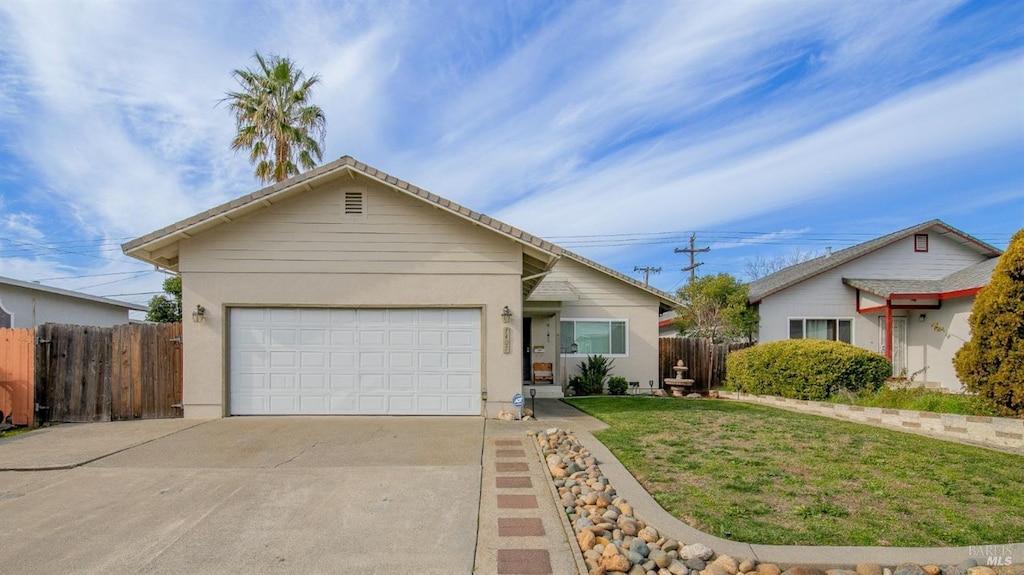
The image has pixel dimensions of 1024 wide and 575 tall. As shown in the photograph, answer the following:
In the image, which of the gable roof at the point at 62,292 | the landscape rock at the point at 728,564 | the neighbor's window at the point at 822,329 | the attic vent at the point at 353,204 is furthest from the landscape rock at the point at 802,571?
the gable roof at the point at 62,292

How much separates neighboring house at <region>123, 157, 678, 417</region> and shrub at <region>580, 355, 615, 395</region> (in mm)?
5792

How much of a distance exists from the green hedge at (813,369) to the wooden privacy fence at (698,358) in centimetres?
258

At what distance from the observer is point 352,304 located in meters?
9.89

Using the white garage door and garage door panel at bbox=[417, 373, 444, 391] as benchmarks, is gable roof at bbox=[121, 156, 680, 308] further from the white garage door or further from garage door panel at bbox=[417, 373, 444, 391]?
garage door panel at bbox=[417, 373, 444, 391]

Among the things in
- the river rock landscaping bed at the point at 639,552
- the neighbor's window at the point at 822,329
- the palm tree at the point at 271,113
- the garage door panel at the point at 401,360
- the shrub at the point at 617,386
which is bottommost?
the shrub at the point at 617,386

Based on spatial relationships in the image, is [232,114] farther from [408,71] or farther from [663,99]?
[663,99]

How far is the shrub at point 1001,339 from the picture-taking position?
805 centimetres

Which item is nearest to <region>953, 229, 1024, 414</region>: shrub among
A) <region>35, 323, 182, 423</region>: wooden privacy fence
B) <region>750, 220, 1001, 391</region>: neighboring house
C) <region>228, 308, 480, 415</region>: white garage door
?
<region>750, 220, 1001, 391</region>: neighboring house

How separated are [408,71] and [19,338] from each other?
937 centimetres

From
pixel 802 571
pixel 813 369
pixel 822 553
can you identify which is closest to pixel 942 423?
pixel 813 369

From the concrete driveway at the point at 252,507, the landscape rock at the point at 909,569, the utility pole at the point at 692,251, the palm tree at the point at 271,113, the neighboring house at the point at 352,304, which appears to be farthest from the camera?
the utility pole at the point at 692,251

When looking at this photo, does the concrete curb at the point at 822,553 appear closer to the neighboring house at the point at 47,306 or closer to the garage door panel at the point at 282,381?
the garage door panel at the point at 282,381

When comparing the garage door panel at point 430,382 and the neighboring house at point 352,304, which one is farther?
the garage door panel at point 430,382

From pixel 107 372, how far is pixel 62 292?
35.6 ft
